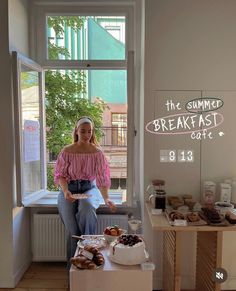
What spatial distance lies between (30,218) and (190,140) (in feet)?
5.43

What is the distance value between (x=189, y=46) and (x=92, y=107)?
1.06m

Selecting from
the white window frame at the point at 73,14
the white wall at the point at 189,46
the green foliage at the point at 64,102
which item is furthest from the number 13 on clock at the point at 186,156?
the green foliage at the point at 64,102

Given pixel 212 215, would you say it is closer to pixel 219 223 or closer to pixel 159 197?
pixel 219 223

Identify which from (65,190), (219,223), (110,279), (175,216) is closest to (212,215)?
(219,223)

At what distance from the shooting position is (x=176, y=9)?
222cm

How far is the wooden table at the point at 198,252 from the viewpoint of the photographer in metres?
1.75

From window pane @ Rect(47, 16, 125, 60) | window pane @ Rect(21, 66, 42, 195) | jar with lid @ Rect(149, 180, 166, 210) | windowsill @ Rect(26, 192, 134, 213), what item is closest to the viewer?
jar with lid @ Rect(149, 180, 166, 210)

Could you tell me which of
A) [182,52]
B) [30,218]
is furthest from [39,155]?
[182,52]

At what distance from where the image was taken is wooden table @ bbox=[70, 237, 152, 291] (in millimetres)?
1623

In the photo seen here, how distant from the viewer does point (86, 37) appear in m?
2.73

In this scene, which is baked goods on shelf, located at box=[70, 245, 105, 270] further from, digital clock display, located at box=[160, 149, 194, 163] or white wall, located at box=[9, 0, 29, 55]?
white wall, located at box=[9, 0, 29, 55]

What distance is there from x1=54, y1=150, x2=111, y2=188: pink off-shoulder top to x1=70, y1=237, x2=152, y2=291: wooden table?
0.86 meters

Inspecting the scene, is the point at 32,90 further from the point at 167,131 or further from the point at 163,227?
the point at 163,227

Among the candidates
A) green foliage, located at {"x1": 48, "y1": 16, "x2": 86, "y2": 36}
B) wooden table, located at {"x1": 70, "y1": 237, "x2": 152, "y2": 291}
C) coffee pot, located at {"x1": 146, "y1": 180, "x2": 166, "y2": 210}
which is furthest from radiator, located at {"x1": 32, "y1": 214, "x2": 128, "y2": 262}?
green foliage, located at {"x1": 48, "y1": 16, "x2": 86, "y2": 36}
